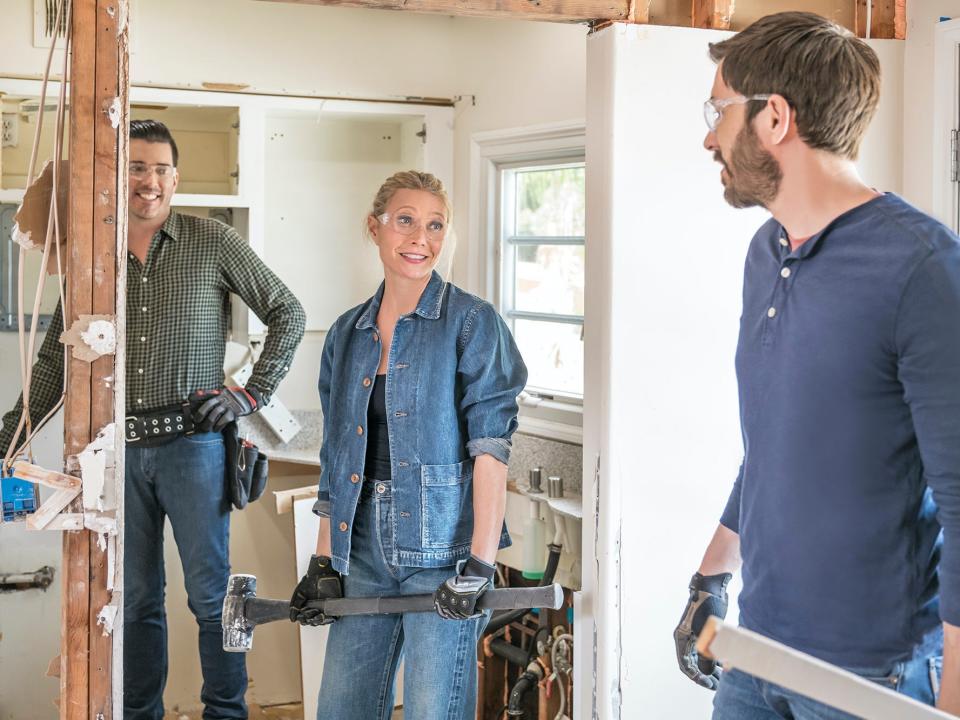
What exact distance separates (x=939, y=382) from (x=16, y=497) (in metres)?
1.70

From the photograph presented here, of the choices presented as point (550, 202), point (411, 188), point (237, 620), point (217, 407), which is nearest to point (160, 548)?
point (217, 407)

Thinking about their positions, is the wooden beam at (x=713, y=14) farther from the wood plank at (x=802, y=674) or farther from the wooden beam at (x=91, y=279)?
the wood plank at (x=802, y=674)

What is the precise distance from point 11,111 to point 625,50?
6.62 ft

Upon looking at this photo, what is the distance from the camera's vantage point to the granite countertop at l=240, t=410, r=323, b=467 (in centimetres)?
352

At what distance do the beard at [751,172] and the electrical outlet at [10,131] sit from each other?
2544 millimetres

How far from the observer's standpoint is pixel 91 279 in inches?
76.4

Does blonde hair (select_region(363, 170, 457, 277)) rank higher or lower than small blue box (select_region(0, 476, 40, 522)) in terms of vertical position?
higher

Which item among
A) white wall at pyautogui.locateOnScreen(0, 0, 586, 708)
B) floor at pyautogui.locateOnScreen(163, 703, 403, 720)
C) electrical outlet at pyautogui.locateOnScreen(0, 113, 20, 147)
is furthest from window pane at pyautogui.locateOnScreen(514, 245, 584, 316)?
electrical outlet at pyautogui.locateOnScreen(0, 113, 20, 147)

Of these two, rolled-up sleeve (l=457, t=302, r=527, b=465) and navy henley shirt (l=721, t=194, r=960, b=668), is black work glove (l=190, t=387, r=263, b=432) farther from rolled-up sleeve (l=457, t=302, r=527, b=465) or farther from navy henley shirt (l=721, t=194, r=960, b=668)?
navy henley shirt (l=721, t=194, r=960, b=668)

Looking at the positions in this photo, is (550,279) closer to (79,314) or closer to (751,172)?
(79,314)

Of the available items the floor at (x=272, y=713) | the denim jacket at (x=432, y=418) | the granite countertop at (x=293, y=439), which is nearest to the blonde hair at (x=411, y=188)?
the denim jacket at (x=432, y=418)

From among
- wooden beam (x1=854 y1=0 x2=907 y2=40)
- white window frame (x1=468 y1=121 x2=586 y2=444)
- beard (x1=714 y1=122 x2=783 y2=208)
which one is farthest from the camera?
white window frame (x1=468 y1=121 x2=586 y2=444)

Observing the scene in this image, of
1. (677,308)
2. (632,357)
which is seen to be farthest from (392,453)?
(677,308)

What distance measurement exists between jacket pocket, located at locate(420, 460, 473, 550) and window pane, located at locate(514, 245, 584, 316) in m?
1.29
